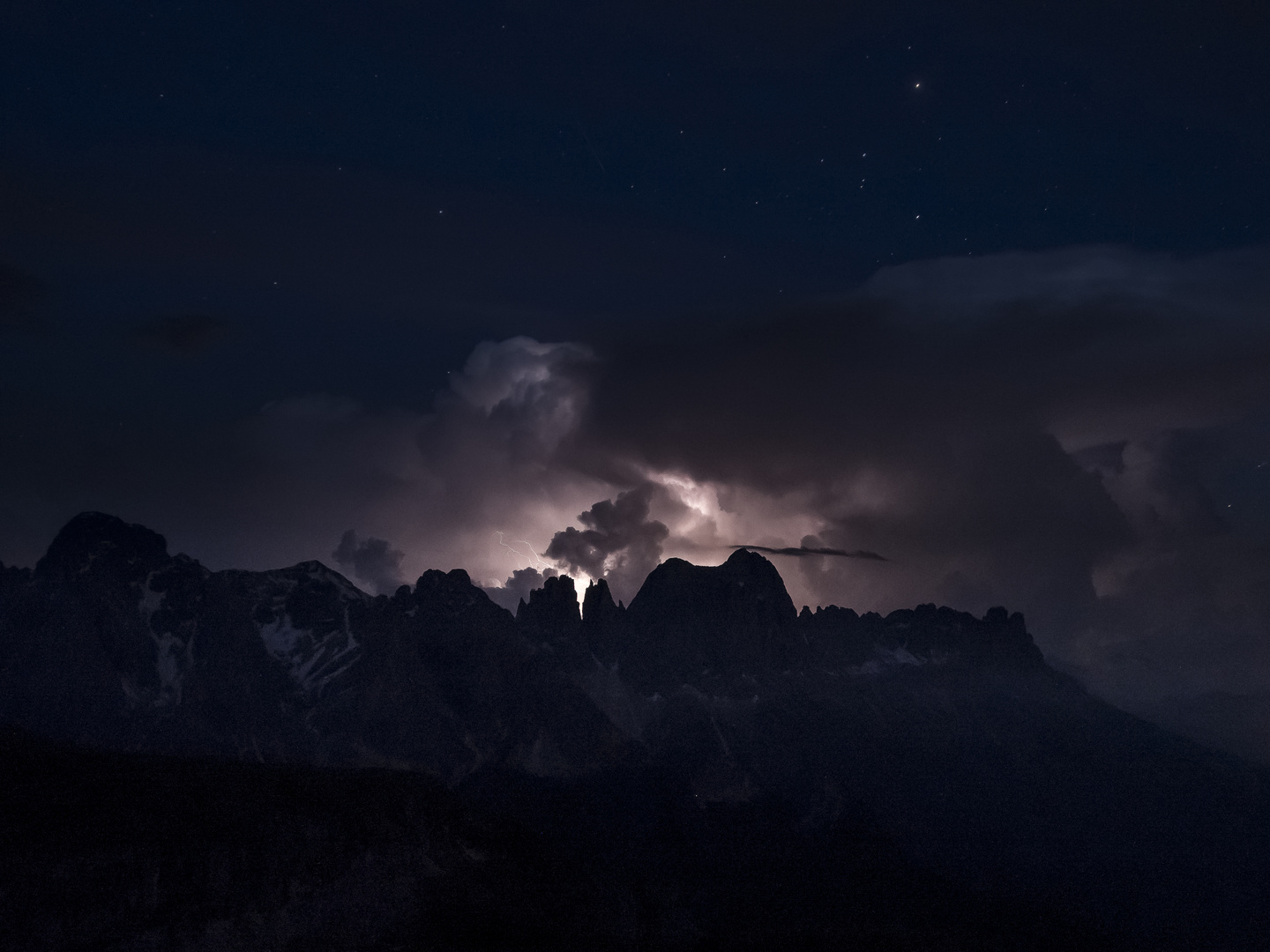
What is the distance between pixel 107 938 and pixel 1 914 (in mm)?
18691

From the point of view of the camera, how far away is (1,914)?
192500mm

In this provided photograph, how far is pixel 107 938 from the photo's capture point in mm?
198125
